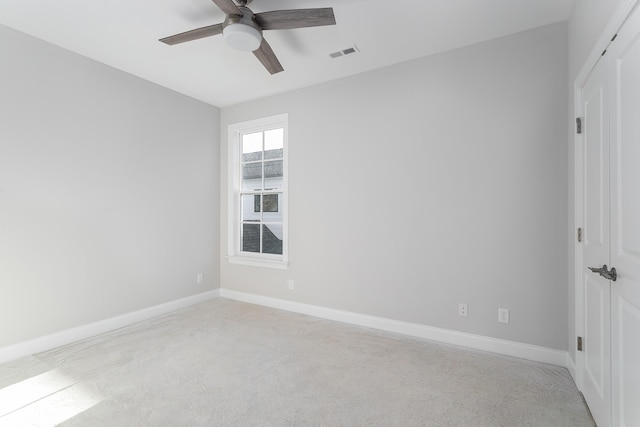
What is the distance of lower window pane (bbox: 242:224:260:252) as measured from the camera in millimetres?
4145

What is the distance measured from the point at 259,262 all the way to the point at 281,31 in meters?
2.69

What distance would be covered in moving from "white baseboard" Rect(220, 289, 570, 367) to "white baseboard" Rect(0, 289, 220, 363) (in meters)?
1.04

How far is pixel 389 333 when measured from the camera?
9.82ft

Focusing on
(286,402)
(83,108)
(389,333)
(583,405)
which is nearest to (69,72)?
(83,108)

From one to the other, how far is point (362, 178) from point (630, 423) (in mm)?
2489

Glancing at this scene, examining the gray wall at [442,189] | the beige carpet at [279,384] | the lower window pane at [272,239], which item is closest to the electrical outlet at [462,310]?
the gray wall at [442,189]

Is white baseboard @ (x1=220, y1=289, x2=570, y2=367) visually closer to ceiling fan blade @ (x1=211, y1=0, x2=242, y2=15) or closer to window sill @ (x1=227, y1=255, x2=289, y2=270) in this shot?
window sill @ (x1=227, y1=255, x2=289, y2=270)

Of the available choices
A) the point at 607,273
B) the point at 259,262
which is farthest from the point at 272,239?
the point at 607,273

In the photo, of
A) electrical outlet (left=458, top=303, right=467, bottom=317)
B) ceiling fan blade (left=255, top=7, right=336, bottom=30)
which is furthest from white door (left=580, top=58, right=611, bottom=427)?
ceiling fan blade (left=255, top=7, right=336, bottom=30)

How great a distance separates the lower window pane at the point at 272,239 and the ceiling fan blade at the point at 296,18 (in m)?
2.41

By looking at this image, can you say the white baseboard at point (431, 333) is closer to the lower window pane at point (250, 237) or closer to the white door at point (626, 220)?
the lower window pane at point (250, 237)

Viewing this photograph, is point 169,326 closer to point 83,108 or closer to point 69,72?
point 83,108

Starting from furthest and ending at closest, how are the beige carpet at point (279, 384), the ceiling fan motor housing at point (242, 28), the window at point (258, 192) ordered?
the window at point (258, 192), the ceiling fan motor housing at point (242, 28), the beige carpet at point (279, 384)

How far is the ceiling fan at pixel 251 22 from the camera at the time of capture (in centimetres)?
183
